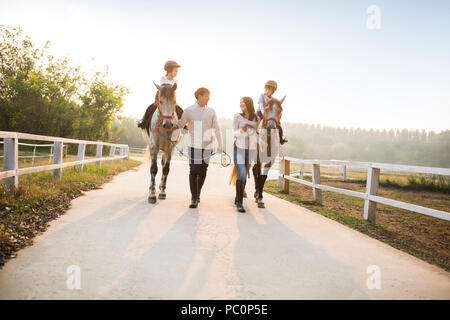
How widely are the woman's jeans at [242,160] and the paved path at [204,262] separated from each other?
4.36 ft

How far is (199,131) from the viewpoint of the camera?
5.90 metres

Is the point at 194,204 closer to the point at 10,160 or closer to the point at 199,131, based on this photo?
the point at 199,131

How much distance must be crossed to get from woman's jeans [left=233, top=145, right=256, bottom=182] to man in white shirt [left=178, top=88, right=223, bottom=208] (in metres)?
0.47

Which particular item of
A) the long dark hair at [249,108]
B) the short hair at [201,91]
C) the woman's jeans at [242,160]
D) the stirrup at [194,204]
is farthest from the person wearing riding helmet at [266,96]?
the stirrup at [194,204]

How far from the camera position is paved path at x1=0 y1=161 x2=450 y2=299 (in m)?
2.39

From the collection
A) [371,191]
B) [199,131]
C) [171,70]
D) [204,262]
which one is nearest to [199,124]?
[199,131]

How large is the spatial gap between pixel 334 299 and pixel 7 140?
5.64m

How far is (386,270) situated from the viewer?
10.4 feet

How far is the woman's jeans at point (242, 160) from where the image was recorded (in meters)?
6.14

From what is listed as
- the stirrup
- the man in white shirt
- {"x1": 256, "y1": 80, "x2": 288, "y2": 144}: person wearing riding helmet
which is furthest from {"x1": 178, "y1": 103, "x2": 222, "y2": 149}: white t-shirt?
{"x1": 256, "y1": 80, "x2": 288, "y2": 144}: person wearing riding helmet

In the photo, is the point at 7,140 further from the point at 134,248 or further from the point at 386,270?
the point at 386,270

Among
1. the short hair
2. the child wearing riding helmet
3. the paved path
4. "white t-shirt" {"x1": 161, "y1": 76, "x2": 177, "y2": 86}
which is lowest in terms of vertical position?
the paved path

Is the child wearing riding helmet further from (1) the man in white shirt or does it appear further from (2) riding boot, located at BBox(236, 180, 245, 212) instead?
(2) riding boot, located at BBox(236, 180, 245, 212)

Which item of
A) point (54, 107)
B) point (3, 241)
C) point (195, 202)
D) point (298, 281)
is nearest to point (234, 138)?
point (195, 202)
